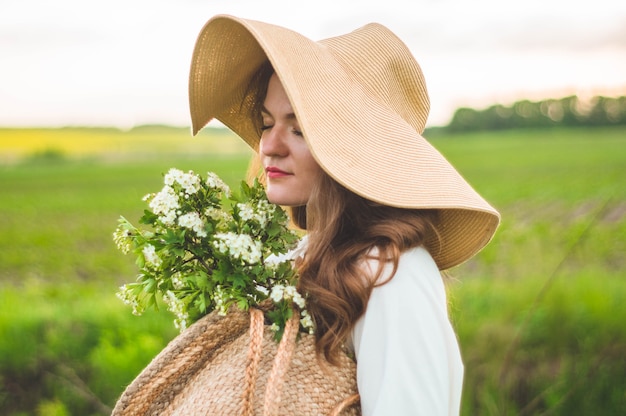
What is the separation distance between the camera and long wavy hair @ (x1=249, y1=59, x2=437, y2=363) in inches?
57.8

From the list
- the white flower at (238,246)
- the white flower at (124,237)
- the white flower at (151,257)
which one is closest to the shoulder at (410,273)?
the white flower at (238,246)

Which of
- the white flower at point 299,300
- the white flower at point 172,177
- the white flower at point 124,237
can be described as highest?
the white flower at point 172,177

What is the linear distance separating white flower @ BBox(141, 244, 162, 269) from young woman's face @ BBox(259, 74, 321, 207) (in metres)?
0.36

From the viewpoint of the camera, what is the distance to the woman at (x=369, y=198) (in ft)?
4.56

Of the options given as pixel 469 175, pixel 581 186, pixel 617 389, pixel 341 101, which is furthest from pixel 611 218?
pixel 469 175

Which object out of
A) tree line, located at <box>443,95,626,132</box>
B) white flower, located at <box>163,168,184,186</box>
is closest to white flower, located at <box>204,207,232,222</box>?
white flower, located at <box>163,168,184,186</box>

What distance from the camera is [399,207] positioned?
162 centimetres

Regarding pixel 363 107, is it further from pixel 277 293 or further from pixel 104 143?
pixel 104 143

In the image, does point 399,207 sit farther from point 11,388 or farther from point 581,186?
point 581,186

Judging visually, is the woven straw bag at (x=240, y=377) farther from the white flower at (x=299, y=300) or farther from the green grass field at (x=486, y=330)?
the green grass field at (x=486, y=330)

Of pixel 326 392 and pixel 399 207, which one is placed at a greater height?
pixel 399 207

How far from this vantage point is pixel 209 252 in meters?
1.62

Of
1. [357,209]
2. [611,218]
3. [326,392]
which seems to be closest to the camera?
[326,392]

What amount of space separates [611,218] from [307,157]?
1426 centimetres
